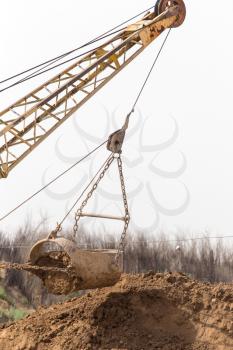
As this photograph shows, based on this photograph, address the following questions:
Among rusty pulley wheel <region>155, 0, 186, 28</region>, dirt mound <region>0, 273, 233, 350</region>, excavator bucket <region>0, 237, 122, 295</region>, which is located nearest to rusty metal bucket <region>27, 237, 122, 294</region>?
excavator bucket <region>0, 237, 122, 295</region>

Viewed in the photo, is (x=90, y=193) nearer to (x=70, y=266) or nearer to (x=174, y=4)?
(x=70, y=266)

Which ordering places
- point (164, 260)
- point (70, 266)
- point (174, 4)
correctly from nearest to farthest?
1. point (70, 266)
2. point (174, 4)
3. point (164, 260)

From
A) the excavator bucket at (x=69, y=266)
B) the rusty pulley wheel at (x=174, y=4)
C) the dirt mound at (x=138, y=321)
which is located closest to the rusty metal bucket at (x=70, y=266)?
the excavator bucket at (x=69, y=266)

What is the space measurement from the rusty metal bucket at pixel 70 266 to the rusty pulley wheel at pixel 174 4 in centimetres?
621

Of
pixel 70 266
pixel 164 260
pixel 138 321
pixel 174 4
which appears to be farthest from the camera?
pixel 164 260

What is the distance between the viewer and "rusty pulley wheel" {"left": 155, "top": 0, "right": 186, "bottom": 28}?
40.8ft

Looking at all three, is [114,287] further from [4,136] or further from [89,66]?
[89,66]

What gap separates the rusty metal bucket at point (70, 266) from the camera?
8711 mm

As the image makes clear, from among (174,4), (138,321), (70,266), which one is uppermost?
(174,4)

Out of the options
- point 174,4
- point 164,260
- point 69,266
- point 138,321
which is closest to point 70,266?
point 69,266

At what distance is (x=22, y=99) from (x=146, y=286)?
206 inches

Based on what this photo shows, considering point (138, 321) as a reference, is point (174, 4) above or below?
above

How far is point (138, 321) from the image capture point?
8.98m

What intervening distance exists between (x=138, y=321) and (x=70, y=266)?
1.64 m
